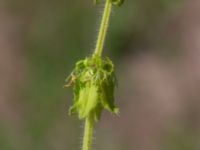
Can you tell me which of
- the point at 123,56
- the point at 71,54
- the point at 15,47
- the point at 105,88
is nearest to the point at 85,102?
the point at 105,88

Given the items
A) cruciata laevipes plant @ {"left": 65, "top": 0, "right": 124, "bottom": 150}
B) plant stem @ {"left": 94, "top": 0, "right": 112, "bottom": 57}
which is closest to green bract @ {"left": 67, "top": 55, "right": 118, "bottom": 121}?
cruciata laevipes plant @ {"left": 65, "top": 0, "right": 124, "bottom": 150}

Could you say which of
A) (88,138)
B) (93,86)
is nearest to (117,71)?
(93,86)

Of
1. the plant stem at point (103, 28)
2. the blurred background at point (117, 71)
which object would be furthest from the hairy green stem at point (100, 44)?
the blurred background at point (117, 71)

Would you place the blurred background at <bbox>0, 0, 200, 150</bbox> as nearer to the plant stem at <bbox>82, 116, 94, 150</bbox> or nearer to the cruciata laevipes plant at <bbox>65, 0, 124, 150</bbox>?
the cruciata laevipes plant at <bbox>65, 0, 124, 150</bbox>

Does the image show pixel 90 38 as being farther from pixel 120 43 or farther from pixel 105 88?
pixel 105 88

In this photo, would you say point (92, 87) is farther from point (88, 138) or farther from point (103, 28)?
point (103, 28)

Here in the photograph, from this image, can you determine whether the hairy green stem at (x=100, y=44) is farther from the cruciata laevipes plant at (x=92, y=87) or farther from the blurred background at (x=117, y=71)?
the blurred background at (x=117, y=71)
